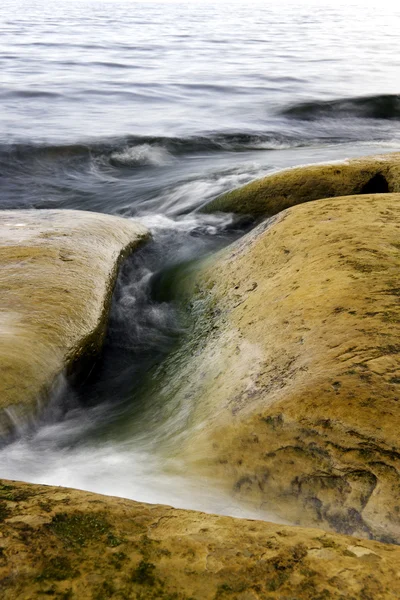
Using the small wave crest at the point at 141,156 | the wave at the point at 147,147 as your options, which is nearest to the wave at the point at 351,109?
the wave at the point at 147,147

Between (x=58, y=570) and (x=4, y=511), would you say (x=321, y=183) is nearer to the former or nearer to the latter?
(x=4, y=511)

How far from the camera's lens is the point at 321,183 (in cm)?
607

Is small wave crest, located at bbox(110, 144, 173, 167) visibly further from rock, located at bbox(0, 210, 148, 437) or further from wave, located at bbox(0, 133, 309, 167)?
rock, located at bbox(0, 210, 148, 437)

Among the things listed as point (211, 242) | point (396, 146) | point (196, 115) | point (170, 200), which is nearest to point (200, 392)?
point (211, 242)

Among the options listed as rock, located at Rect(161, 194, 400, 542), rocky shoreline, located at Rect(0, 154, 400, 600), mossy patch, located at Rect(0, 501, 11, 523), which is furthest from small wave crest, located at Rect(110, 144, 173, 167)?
mossy patch, located at Rect(0, 501, 11, 523)

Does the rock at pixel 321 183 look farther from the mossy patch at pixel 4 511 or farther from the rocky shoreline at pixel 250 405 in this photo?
the mossy patch at pixel 4 511

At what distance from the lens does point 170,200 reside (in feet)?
26.2

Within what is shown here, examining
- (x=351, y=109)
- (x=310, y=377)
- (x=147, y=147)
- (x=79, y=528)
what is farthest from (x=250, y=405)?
(x=351, y=109)

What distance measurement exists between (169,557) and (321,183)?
188 inches

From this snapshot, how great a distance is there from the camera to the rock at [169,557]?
170 centimetres

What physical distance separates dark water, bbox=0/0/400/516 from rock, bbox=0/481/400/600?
0.68 meters

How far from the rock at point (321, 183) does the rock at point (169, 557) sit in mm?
4427

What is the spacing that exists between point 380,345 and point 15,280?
2.54 m

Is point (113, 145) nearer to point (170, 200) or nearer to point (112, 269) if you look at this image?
point (170, 200)
